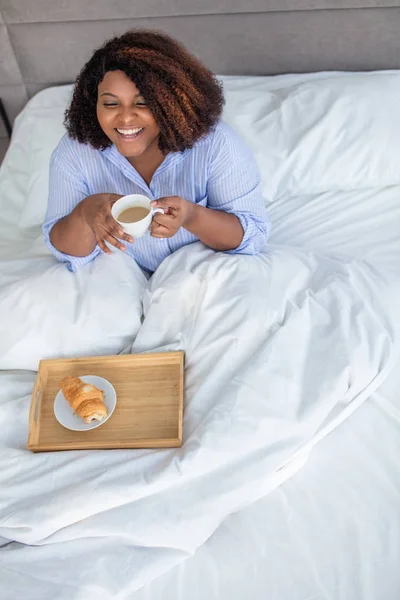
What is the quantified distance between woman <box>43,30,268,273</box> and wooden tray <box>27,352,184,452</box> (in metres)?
0.23

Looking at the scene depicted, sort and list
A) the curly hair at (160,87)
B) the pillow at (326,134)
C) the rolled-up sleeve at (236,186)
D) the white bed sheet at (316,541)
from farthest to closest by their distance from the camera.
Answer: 1. the pillow at (326,134)
2. the rolled-up sleeve at (236,186)
3. the curly hair at (160,87)
4. the white bed sheet at (316,541)

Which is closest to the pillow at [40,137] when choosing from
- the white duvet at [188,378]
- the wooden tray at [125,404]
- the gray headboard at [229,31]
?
the gray headboard at [229,31]

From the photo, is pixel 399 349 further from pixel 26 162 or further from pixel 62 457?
pixel 26 162

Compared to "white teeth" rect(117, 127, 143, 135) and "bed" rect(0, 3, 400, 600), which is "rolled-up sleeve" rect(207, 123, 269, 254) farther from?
"white teeth" rect(117, 127, 143, 135)

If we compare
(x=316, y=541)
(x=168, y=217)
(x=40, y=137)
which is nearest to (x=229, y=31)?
(x=40, y=137)

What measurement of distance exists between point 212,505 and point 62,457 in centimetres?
28

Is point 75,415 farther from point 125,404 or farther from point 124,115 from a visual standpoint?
point 124,115

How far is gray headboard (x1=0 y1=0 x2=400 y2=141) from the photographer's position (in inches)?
58.7

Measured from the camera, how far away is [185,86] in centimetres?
104

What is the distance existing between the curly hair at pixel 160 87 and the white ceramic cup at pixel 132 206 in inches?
6.9

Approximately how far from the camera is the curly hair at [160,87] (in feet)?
3.27

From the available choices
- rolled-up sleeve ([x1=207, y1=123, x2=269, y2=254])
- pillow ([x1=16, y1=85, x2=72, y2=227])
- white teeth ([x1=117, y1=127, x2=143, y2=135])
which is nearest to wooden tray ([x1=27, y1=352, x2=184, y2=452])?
rolled-up sleeve ([x1=207, y1=123, x2=269, y2=254])

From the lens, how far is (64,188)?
1205mm

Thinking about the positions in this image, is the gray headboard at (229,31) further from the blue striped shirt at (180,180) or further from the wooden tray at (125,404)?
the wooden tray at (125,404)
